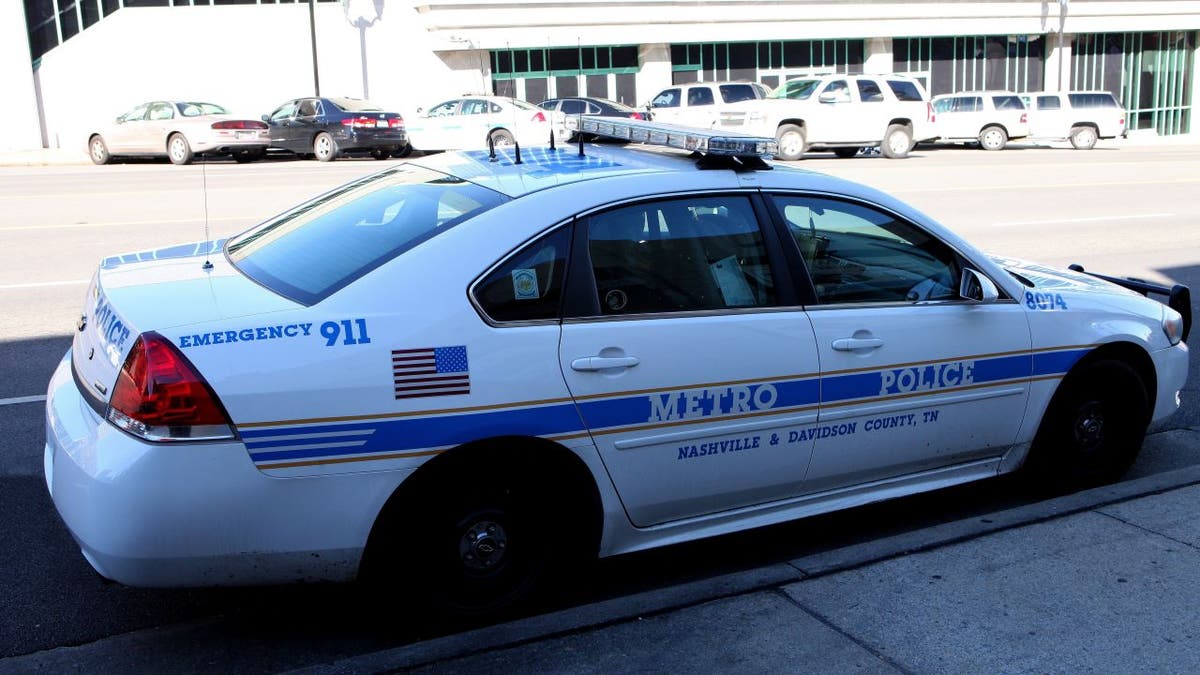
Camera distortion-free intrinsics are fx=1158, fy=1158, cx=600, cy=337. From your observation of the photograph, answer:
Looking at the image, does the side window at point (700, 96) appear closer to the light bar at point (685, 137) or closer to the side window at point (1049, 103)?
the side window at point (1049, 103)

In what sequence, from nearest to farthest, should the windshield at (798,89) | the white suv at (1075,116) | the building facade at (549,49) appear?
the windshield at (798,89) → the white suv at (1075,116) → the building facade at (549,49)

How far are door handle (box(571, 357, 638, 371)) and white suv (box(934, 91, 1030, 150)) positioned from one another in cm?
2963

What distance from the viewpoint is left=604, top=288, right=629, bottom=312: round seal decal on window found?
13.1ft

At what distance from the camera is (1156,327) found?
17.2 ft

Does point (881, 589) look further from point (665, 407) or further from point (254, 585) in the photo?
point (254, 585)

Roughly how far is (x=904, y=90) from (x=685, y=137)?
81.6 ft

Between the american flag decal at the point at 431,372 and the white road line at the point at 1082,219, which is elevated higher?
the american flag decal at the point at 431,372

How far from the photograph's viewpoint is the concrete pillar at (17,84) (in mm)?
31719

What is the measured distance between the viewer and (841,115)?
2670 centimetres

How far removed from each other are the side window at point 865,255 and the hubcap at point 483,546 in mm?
1521

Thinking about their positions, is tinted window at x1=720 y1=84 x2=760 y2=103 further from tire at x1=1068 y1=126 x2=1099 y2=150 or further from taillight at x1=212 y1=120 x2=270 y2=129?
taillight at x1=212 y1=120 x2=270 y2=129

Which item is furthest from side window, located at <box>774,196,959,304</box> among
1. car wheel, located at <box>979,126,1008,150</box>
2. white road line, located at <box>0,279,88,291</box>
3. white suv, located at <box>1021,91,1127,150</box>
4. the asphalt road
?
white suv, located at <box>1021,91,1127,150</box>

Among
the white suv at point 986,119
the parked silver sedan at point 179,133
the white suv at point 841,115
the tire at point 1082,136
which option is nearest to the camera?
the parked silver sedan at point 179,133

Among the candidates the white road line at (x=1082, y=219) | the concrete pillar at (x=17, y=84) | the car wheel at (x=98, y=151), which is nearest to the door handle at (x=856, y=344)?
the white road line at (x=1082, y=219)
